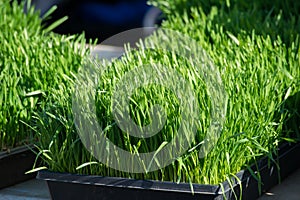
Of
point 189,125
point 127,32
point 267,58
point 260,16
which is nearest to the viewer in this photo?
point 189,125

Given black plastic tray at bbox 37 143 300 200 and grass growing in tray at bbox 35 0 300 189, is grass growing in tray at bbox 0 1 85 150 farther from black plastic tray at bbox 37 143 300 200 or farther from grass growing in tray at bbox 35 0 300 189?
black plastic tray at bbox 37 143 300 200

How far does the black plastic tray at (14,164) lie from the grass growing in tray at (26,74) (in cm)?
9

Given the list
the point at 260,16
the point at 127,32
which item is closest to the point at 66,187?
the point at 260,16

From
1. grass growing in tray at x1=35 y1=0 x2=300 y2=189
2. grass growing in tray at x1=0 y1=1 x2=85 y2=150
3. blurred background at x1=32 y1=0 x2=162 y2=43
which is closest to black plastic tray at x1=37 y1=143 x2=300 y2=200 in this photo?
grass growing in tray at x1=35 y1=0 x2=300 y2=189

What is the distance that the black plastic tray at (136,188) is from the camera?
114 inches

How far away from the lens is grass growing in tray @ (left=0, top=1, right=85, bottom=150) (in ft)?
12.1

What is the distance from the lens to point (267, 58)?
3965mm

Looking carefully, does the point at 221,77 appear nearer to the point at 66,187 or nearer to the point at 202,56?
the point at 202,56

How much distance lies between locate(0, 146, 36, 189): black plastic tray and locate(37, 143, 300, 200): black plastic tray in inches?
20.2

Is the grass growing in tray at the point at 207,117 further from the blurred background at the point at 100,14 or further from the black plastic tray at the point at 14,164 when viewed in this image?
the blurred background at the point at 100,14

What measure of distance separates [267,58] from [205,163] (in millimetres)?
1178

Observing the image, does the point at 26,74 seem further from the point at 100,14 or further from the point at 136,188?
the point at 100,14

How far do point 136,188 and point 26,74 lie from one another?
1229 mm

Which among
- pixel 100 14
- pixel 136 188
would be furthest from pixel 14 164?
pixel 100 14
